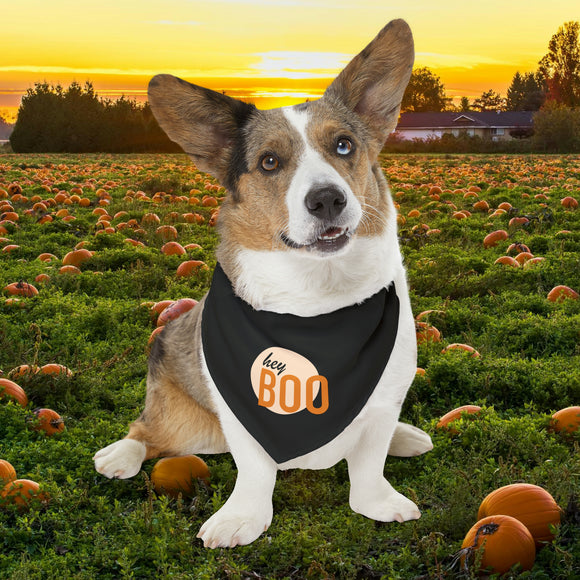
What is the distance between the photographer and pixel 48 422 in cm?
418

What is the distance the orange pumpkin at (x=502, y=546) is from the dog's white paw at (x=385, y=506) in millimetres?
519

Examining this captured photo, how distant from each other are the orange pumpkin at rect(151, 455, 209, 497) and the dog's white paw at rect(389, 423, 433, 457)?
1.16m

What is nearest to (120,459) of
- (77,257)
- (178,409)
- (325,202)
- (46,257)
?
(178,409)

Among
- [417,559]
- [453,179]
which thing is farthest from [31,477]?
[453,179]

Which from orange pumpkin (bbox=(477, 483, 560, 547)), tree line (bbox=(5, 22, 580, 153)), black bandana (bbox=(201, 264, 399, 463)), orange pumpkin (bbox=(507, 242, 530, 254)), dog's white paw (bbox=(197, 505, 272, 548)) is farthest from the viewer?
tree line (bbox=(5, 22, 580, 153))

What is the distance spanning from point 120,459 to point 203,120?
204 centimetres

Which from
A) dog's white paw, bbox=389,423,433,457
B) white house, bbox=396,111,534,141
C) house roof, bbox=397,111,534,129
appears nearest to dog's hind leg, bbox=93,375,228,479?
dog's white paw, bbox=389,423,433,457

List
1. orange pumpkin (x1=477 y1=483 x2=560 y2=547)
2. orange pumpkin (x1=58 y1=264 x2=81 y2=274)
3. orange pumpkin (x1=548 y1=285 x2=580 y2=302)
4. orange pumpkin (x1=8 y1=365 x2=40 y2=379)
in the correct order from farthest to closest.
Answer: orange pumpkin (x1=58 y1=264 x2=81 y2=274) → orange pumpkin (x1=548 y1=285 x2=580 y2=302) → orange pumpkin (x1=8 y1=365 x2=40 y2=379) → orange pumpkin (x1=477 y1=483 x2=560 y2=547)

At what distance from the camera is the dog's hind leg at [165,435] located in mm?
3791

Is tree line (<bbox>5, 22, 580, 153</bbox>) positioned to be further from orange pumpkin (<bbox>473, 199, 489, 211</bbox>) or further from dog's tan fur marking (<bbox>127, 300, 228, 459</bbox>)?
dog's tan fur marking (<bbox>127, 300, 228, 459</bbox>)

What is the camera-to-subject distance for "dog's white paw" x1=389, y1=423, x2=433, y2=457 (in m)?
3.92

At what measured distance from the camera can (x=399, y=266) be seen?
370 cm

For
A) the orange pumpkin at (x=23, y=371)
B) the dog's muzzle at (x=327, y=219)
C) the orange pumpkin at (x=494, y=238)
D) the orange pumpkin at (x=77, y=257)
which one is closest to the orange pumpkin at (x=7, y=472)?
the orange pumpkin at (x=23, y=371)

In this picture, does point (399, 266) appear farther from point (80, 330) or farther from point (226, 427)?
point (80, 330)
